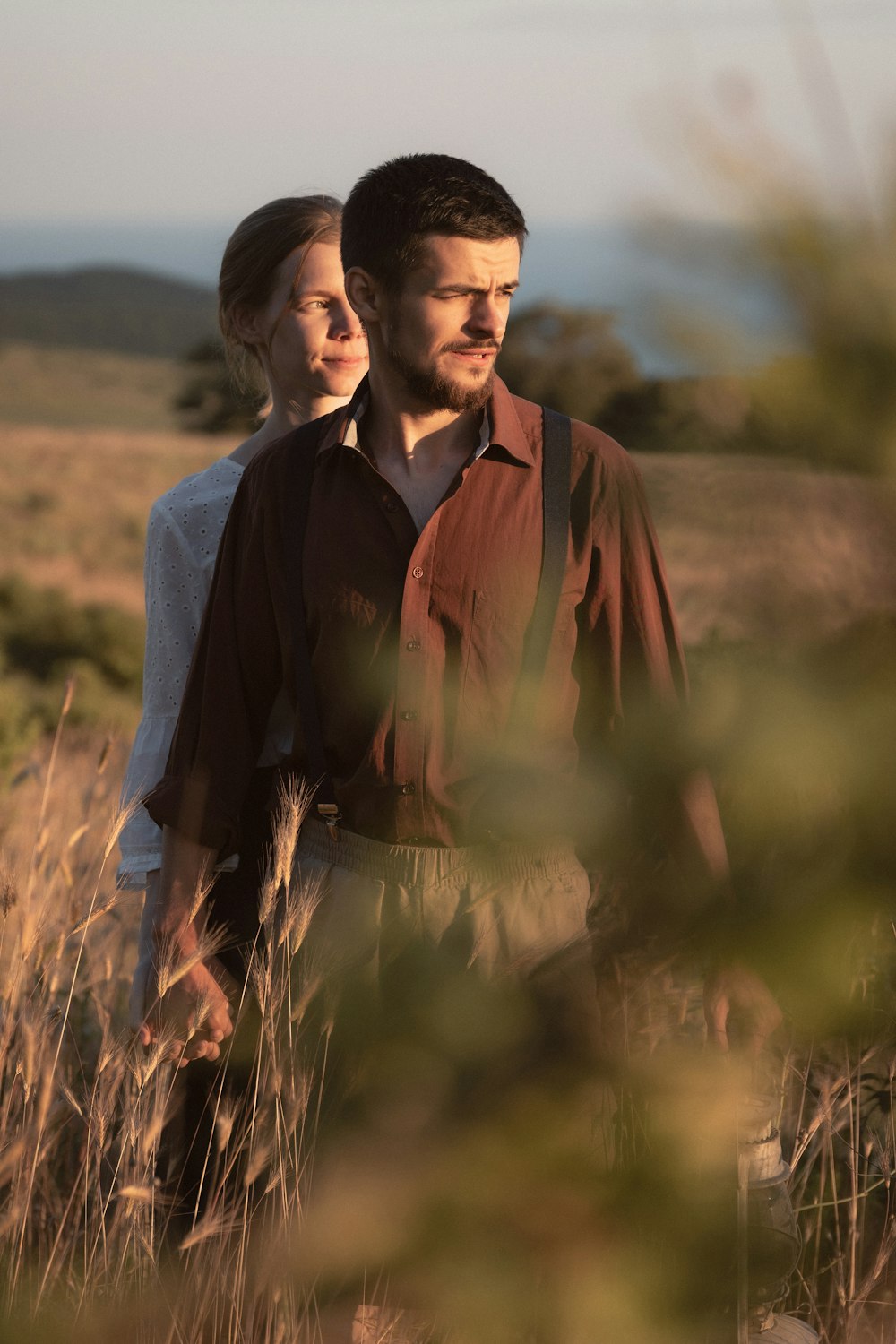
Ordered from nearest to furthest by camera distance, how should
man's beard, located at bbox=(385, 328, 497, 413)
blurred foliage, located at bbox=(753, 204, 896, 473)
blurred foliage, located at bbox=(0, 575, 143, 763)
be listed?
blurred foliage, located at bbox=(753, 204, 896, 473) < man's beard, located at bbox=(385, 328, 497, 413) < blurred foliage, located at bbox=(0, 575, 143, 763)

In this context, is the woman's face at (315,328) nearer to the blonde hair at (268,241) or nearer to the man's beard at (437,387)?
the blonde hair at (268,241)

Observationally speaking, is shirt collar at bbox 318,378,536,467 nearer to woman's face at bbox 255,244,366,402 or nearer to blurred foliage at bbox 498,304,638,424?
woman's face at bbox 255,244,366,402

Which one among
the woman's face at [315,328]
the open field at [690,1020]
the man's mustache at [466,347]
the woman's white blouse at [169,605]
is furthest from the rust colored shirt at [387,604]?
the open field at [690,1020]

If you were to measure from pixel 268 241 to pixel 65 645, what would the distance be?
10.8 meters

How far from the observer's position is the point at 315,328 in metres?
2.61

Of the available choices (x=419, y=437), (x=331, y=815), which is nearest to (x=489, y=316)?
(x=419, y=437)

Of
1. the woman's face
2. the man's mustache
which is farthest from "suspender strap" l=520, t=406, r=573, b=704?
the woman's face

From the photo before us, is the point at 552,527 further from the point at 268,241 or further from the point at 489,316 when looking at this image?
the point at 268,241

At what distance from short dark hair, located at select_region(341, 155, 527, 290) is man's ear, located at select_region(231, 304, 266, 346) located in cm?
57

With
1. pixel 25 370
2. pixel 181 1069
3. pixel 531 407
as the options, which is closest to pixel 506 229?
pixel 531 407

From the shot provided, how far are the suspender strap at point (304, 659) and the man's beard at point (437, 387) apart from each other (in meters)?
0.23

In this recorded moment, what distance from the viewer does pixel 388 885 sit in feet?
6.53

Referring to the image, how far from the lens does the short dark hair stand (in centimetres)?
199

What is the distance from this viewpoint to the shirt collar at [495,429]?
6.91ft
